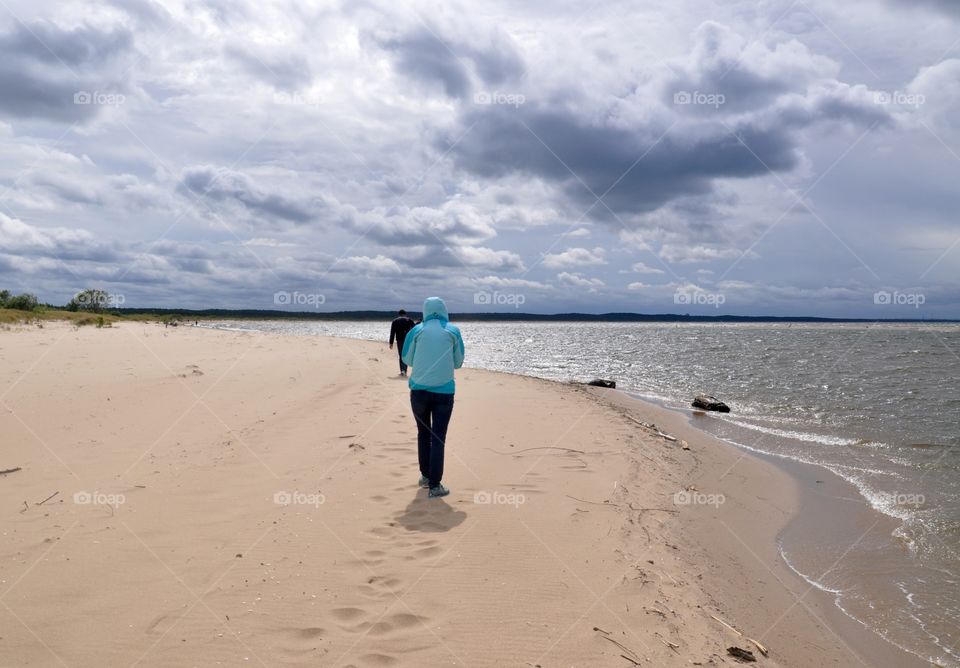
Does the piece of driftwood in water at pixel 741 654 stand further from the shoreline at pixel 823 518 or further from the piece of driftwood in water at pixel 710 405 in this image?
the piece of driftwood in water at pixel 710 405

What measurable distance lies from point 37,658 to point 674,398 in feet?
65.5

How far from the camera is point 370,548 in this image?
5328 mm

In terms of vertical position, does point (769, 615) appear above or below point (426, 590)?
below

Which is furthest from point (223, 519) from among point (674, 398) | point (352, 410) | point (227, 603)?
point (674, 398)

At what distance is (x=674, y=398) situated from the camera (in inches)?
827

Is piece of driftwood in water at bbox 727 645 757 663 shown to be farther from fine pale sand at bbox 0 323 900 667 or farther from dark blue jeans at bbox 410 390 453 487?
dark blue jeans at bbox 410 390 453 487

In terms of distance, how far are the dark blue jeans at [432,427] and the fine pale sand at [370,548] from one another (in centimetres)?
36

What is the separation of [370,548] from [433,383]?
2175 mm

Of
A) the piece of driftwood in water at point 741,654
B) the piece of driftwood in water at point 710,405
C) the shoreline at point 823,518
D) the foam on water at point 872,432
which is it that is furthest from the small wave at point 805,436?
the piece of driftwood in water at point 741,654

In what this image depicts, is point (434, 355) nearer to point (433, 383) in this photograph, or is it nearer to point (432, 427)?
point (433, 383)

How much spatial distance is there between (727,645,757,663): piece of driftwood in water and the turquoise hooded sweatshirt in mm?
3781


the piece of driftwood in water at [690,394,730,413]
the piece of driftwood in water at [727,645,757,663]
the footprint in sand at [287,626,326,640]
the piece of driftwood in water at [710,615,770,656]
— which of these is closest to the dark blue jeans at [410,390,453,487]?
the footprint in sand at [287,626,326,640]

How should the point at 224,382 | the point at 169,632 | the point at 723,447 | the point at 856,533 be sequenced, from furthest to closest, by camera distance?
1. the point at 224,382
2. the point at 723,447
3. the point at 856,533
4. the point at 169,632

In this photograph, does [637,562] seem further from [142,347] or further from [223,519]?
[142,347]
